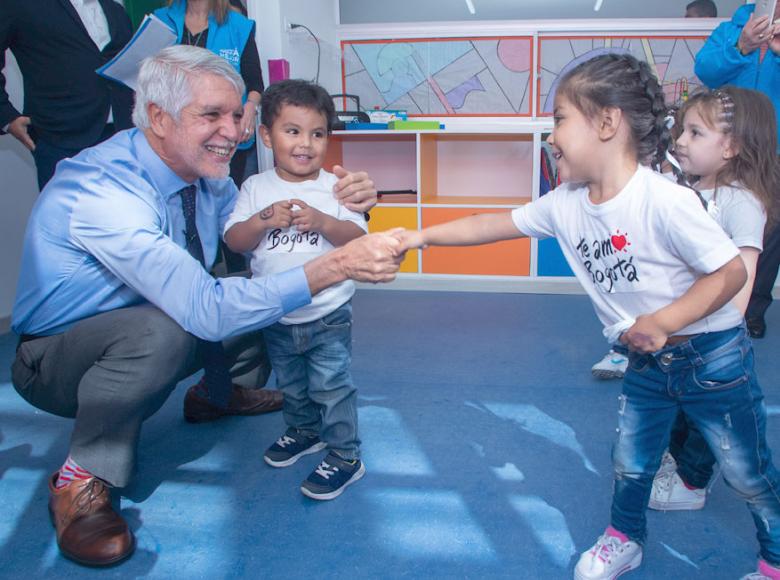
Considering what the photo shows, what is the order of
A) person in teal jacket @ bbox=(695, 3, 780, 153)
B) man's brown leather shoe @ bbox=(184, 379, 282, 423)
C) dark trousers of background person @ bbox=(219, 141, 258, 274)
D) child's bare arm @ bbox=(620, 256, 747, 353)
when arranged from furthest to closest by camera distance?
dark trousers of background person @ bbox=(219, 141, 258, 274) < person in teal jacket @ bbox=(695, 3, 780, 153) < man's brown leather shoe @ bbox=(184, 379, 282, 423) < child's bare arm @ bbox=(620, 256, 747, 353)

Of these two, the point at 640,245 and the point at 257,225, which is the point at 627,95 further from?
the point at 257,225

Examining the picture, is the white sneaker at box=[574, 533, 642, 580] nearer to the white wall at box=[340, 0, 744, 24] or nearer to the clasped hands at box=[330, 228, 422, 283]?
the clasped hands at box=[330, 228, 422, 283]

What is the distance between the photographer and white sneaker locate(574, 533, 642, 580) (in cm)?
121

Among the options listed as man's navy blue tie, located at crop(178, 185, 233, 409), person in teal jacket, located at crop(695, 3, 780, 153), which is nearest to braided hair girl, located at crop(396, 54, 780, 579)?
man's navy blue tie, located at crop(178, 185, 233, 409)

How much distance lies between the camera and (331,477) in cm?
154

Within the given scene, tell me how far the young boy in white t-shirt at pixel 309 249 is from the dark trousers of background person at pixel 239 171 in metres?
1.01

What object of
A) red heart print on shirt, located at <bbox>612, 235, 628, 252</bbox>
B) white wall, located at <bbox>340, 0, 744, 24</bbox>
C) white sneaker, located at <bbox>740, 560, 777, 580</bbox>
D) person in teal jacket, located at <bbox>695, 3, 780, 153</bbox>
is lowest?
white sneaker, located at <bbox>740, 560, 777, 580</bbox>

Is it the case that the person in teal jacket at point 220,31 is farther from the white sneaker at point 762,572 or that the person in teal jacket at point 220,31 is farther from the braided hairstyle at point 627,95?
the white sneaker at point 762,572

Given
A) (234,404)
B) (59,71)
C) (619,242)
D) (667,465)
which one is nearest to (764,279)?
(667,465)

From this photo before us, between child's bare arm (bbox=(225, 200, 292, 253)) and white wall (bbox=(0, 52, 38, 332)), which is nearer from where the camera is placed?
child's bare arm (bbox=(225, 200, 292, 253))

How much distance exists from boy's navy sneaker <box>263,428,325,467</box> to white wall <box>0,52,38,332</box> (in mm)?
1870

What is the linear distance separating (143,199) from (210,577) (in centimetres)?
82

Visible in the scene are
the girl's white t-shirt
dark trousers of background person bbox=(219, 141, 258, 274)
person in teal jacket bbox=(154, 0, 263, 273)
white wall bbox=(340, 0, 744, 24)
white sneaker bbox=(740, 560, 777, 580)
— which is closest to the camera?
white sneaker bbox=(740, 560, 777, 580)

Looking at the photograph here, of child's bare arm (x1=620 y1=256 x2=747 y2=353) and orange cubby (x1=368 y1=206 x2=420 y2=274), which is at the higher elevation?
child's bare arm (x1=620 y1=256 x2=747 y2=353)
